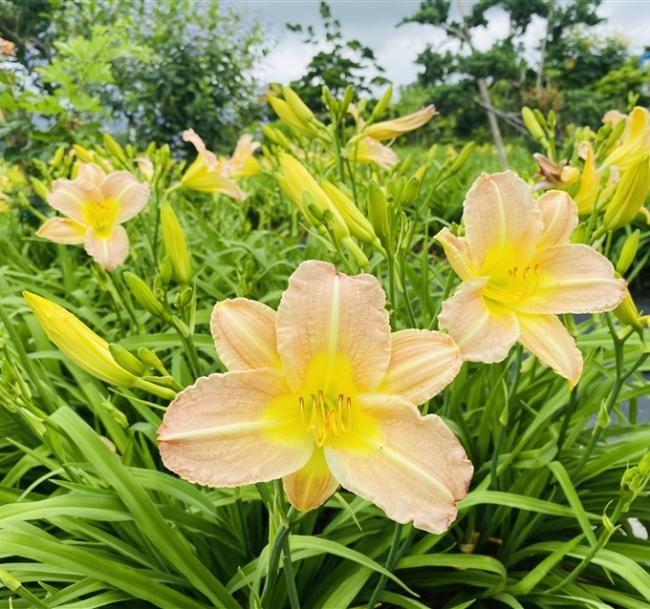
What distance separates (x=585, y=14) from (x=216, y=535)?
14.8 meters

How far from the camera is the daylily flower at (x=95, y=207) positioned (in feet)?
5.49

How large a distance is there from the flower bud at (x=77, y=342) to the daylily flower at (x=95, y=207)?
932mm

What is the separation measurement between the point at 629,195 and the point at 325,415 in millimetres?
698

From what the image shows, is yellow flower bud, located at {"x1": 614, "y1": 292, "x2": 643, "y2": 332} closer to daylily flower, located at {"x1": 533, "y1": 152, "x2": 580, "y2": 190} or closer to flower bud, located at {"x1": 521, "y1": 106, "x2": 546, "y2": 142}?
daylily flower, located at {"x1": 533, "y1": 152, "x2": 580, "y2": 190}

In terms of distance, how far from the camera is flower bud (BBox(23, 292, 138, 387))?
2.48ft

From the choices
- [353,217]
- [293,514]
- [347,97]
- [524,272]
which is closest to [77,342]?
[293,514]

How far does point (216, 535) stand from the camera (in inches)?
46.5

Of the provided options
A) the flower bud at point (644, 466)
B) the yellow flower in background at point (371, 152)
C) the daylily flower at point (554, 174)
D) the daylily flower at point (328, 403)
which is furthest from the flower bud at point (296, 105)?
the flower bud at point (644, 466)

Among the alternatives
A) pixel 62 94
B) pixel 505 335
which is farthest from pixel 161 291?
pixel 62 94

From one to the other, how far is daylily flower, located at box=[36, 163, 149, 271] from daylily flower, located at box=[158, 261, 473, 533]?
1.13m

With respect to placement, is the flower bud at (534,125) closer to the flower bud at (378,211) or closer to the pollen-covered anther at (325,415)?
the flower bud at (378,211)

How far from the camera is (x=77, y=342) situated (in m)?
0.77

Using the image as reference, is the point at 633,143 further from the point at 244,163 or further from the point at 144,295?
the point at 244,163

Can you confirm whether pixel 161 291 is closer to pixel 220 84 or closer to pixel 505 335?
pixel 505 335
